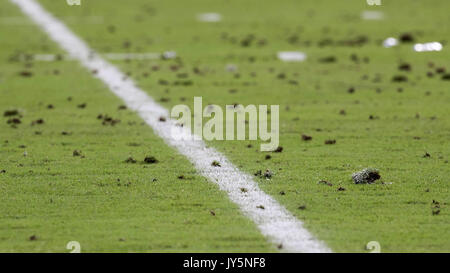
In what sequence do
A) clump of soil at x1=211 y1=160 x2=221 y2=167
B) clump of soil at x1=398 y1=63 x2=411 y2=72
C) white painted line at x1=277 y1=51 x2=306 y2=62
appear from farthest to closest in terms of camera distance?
white painted line at x1=277 y1=51 x2=306 y2=62, clump of soil at x1=398 y1=63 x2=411 y2=72, clump of soil at x1=211 y1=160 x2=221 y2=167

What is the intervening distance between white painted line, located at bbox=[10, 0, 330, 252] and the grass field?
126 mm

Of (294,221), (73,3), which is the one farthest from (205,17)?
(294,221)

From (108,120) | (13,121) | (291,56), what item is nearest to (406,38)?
(291,56)

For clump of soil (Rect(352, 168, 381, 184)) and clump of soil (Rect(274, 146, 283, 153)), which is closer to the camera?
clump of soil (Rect(352, 168, 381, 184))

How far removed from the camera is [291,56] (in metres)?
17.1

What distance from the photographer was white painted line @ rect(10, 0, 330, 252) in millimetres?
6543

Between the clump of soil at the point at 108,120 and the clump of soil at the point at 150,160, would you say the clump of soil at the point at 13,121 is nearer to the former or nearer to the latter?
the clump of soil at the point at 108,120

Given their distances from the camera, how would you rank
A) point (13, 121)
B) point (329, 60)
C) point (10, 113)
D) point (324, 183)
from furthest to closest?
point (329, 60) < point (10, 113) < point (13, 121) < point (324, 183)

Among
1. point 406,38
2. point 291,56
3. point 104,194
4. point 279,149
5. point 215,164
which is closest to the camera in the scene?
point 104,194

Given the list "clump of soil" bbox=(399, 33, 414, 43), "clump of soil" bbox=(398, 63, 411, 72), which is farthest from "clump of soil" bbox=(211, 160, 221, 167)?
"clump of soil" bbox=(399, 33, 414, 43)
